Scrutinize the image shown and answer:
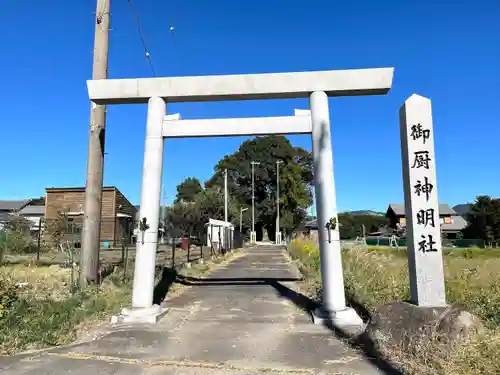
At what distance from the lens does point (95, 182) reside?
9.91 m

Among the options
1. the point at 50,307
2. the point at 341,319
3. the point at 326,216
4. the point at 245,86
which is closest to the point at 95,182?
the point at 50,307

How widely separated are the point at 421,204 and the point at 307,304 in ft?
13.3

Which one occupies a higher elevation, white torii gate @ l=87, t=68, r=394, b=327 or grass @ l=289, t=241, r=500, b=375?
white torii gate @ l=87, t=68, r=394, b=327

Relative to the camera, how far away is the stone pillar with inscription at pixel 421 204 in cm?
619

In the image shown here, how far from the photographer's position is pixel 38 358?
17.6 ft

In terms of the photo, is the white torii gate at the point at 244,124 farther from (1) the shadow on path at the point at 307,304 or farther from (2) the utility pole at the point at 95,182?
(2) the utility pole at the point at 95,182

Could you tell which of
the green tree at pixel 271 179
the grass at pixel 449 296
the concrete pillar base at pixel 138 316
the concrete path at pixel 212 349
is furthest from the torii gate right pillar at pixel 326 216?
the green tree at pixel 271 179

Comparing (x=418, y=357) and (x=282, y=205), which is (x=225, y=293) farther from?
(x=282, y=205)

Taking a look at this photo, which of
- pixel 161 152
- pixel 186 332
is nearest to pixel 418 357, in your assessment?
pixel 186 332

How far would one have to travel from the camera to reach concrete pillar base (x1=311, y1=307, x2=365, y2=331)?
7359 mm

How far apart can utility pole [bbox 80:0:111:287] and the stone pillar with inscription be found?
22.1ft

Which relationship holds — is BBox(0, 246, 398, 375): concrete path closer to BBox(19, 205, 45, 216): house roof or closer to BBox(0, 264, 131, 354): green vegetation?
BBox(0, 264, 131, 354): green vegetation

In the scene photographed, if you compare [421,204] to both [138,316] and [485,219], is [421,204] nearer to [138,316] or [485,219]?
[138,316]

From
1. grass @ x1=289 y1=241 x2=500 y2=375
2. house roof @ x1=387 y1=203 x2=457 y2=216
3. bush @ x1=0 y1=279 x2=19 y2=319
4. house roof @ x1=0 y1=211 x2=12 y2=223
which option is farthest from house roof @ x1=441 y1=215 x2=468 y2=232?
bush @ x1=0 y1=279 x2=19 y2=319
